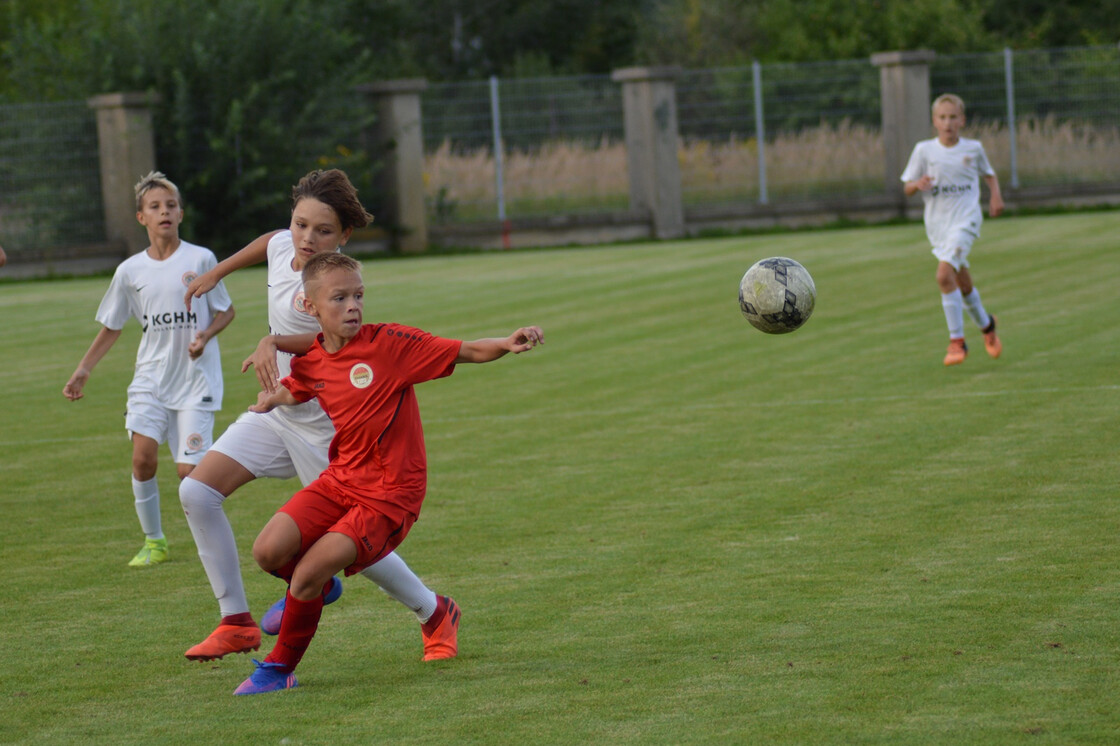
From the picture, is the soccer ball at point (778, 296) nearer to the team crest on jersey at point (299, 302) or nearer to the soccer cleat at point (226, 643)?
the team crest on jersey at point (299, 302)

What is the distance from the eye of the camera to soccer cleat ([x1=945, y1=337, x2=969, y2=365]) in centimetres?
1221

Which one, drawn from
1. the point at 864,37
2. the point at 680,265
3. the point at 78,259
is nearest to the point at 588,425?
the point at 680,265

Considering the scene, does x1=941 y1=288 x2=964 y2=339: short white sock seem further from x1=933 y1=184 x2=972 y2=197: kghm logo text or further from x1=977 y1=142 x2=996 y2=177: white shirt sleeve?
x1=977 y1=142 x2=996 y2=177: white shirt sleeve

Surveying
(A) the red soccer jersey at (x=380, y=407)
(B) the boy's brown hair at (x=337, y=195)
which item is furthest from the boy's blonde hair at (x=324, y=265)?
(B) the boy's brown hair at (x=337, y=195)

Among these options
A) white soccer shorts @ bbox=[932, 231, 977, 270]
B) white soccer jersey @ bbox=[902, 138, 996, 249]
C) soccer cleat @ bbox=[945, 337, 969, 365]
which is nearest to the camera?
soccer cleat @ bbox=[945, 337, 969, 365]

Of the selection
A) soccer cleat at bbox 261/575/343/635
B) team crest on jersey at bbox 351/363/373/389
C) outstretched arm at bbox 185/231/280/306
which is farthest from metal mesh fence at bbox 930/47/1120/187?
team crest on jersey at bbox 351/363/373/389

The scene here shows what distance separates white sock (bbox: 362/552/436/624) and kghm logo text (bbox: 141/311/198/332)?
262 cm

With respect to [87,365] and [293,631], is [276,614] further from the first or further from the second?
[87,365]

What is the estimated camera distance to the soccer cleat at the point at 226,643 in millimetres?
5562

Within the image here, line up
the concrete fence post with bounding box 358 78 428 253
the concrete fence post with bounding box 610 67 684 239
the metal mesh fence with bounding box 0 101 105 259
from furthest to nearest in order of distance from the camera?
the concrete fence post with bounding box 610 67 684 239 < the concrete fence post with bounding box 358 78 428 253 < the metal mesh fence with bounding box 0 101 105 259

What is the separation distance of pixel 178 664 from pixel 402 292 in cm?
1444

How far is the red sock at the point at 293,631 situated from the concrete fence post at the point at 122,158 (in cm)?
2133

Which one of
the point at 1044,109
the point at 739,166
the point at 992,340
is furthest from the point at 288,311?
the point at 1044,109

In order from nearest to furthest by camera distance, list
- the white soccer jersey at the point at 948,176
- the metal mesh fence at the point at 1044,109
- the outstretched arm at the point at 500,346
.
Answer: the outstretched arm at the point at 500,346 < the white soccer jersey at the point at 948,176 < the metal mesh fence at the point at 1044,109
